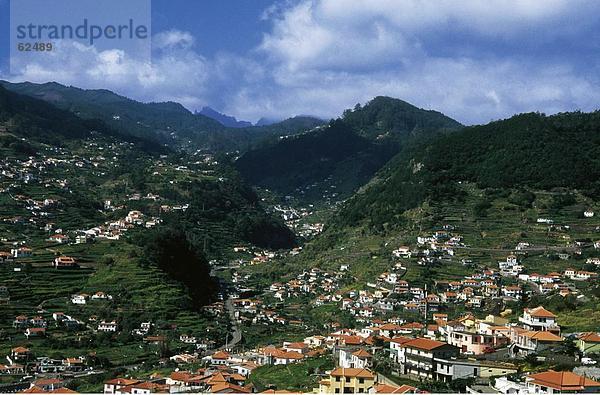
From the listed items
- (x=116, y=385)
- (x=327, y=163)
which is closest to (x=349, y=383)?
(x=116, y=385)

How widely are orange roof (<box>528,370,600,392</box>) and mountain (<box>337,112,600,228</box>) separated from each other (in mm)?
54879

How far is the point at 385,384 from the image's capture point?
2761cm

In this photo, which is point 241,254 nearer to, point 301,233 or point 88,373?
point 301,233

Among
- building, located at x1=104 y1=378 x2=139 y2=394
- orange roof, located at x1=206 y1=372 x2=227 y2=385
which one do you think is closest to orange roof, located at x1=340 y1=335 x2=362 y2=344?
orange roof, located at x1=206 y1=372 x2=227 y2=385

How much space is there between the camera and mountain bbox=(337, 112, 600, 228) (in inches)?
3164

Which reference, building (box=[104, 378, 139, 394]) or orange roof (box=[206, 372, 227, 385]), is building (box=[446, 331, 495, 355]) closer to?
orange roof (box=[206, 372, 227, 385])

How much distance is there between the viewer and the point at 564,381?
22.7 metres

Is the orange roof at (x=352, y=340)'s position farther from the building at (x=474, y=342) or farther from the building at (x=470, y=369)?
the building at (x=470, y=369)

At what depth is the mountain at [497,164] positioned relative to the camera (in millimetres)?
80375

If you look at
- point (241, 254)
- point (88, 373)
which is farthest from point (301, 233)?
point (88, 373)

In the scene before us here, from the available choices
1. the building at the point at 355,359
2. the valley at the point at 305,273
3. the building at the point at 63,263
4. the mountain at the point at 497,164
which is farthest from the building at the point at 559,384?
the mountain at the point at 497,164

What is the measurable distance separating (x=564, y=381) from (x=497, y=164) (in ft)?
213

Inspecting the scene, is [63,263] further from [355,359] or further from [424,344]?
[424,344]

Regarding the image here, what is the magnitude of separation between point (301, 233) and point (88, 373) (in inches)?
3336
